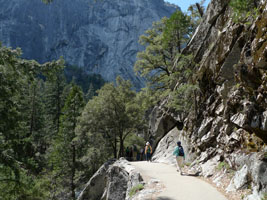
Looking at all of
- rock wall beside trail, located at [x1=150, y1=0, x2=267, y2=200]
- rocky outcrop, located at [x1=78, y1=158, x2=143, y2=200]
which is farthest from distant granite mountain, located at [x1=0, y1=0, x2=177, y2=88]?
rock wall beside trail, located at [x1=150, y1=0, x2=267, y2=200]

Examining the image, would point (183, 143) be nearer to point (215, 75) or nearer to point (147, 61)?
point (215, 75)

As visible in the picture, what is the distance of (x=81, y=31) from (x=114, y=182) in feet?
338

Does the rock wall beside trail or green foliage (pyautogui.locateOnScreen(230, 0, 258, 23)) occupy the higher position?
green foliage (pyautogui.locateOnScreen(230, 0, 258, 23))

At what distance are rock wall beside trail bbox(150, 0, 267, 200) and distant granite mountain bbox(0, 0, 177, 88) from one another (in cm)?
8406

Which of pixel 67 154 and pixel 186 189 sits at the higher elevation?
pixel 186 189

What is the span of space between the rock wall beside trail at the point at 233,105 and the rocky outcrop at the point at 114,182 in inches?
122

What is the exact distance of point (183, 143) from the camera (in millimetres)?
12906

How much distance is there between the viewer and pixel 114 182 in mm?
11805

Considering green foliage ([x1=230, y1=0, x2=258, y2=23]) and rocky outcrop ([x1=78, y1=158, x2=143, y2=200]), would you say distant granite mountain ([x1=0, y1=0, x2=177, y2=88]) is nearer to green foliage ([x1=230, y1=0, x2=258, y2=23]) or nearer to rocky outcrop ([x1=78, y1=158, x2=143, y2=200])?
rocky outcrop ([x1=78, y1=158, x2=143, y2=200])

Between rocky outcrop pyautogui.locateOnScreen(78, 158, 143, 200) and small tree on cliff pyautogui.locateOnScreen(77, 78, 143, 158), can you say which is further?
small tree on cliff pyautogui.locateOnScreen(77, 78, 143, 158)

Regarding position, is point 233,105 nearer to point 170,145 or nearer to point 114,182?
point 114,182

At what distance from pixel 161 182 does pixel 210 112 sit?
4.28 metres

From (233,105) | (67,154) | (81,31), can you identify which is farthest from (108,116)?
(81,31)

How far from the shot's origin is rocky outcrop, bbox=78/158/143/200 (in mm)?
9812
